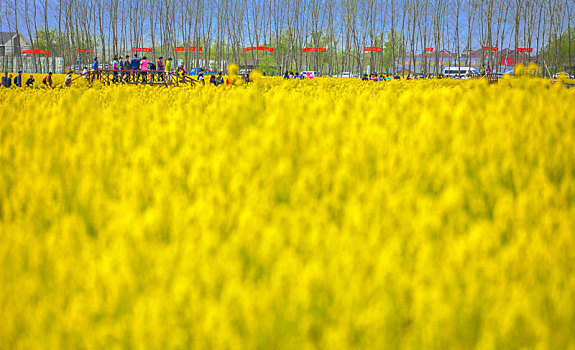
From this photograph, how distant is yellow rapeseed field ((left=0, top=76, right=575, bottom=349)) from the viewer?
50.6 inches

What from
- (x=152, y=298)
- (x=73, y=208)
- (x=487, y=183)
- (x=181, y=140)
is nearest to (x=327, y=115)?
(x=181, y=140)

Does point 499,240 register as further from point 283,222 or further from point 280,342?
point 280,342

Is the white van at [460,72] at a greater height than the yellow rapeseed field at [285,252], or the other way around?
the white van at [460,72]

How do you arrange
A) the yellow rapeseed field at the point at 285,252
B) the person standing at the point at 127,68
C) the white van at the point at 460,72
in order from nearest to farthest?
1. the yellow rapeseed field at the point at 285,252
2. the person standing at the point at 127,68
3. the white van at the point at 460,72

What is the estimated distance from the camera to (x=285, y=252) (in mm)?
1454

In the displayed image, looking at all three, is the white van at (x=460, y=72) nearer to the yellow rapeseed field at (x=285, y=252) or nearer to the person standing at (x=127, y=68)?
the person standing at (x=127, y=68)

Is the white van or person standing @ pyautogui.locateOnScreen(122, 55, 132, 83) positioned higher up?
the white van

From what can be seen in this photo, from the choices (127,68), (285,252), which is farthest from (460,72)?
(285,252)

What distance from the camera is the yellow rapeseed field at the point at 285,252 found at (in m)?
1.29

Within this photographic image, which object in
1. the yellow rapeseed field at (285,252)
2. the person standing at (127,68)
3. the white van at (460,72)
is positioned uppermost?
the white van at (460,72)

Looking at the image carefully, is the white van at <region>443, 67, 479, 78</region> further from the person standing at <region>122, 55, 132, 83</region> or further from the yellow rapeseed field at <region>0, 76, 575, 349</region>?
the yellow rapeseed field at <region>0, 76, 575, 349</region>

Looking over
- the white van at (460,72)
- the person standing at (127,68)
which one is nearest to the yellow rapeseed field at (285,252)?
the person standing at (127,68)

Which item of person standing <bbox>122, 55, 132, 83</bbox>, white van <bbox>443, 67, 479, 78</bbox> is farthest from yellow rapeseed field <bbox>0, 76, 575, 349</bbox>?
white van <bbox>443, 67, 479, 78</bbox>

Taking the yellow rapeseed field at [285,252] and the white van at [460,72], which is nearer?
the yellow rapeseed field at [285,252]
